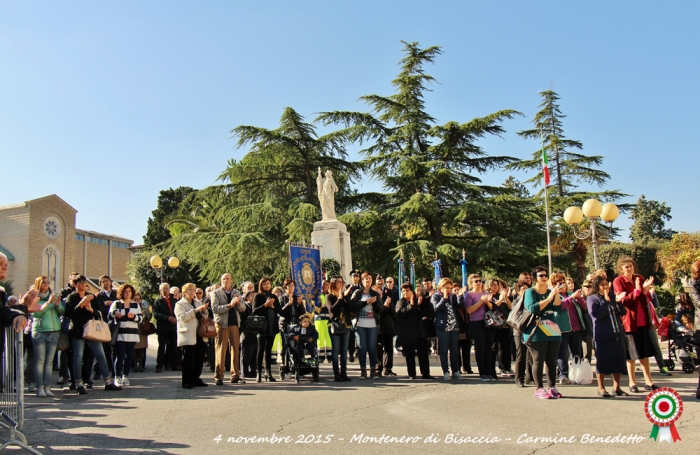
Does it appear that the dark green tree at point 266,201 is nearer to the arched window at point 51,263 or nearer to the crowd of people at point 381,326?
the crowd of people at point 381,326

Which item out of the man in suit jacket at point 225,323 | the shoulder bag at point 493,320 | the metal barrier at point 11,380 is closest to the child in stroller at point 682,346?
the shoulder bag at point 493,320

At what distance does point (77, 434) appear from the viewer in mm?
5930

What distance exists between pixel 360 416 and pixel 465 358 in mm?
5017

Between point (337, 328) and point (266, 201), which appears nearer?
point (337, 328)

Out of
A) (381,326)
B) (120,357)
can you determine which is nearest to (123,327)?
(120,357)

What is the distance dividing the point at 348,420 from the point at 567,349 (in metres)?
4.80

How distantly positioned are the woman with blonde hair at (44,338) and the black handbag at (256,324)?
2.78m

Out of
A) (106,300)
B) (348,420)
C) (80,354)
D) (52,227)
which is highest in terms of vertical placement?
(52,227)

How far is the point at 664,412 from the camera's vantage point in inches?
205

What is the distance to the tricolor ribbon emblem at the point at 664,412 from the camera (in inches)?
202

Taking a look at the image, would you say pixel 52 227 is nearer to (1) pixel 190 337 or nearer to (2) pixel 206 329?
(2) pixel 206 329

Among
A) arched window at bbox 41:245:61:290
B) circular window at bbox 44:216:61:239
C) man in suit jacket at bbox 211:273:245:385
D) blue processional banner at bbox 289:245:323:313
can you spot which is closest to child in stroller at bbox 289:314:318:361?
man in suit jacket at bbox 211:273:245:385

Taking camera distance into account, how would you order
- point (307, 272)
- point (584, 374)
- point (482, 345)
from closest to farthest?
point (584, 374) → point (482, 345) → point (307, 272)

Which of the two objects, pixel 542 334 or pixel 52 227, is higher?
pixel 52 227
